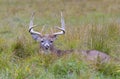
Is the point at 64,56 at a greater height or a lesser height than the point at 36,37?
lesser

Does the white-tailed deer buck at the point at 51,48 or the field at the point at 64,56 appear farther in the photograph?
the white-tailed deer buck at the point at 51,48

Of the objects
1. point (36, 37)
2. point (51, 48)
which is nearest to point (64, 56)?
point (51, 48)

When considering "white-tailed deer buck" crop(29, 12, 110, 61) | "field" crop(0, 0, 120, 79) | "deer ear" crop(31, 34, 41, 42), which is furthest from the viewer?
"deer ear" crop(31, 34, 41, 42)

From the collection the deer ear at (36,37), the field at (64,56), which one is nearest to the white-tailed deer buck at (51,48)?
the deer ear at (36,37)

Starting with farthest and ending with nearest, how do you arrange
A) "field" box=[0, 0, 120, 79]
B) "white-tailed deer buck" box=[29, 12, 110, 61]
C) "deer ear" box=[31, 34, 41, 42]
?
"deer ear" box=[31, 34, 41, 42], "white-tailed deer buck" box=[29, 12, 110, 61], "field" box=[0, 0, 120, 79]

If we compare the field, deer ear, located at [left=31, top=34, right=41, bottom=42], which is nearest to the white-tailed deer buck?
deer ear, located at [left=31, top=34, right=41, bottom=42]

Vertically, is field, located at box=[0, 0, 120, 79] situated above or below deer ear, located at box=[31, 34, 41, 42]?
below

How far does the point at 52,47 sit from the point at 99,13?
949 cm

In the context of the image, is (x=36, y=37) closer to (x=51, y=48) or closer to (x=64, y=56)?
(x=51, y=48)

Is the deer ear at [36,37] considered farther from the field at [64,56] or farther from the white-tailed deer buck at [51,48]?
the field at [64,56]

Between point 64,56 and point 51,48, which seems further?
point 51,48

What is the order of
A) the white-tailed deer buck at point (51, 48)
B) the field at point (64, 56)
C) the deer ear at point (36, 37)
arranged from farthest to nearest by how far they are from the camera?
the deer ear at point (36, 37) < the white-tailed deer buck at point (51, 48) < the field at point (64, 56)

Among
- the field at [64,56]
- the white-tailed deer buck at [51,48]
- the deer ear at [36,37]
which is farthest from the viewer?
the deer ear at [36,37]

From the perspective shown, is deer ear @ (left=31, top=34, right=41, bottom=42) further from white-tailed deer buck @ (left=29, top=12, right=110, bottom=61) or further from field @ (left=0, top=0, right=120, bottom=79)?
field @ (left=0, top=0, right=120, bottom=79)
